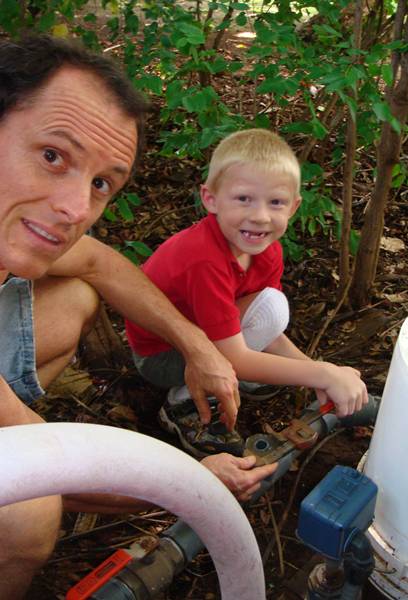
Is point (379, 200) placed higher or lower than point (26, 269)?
lower

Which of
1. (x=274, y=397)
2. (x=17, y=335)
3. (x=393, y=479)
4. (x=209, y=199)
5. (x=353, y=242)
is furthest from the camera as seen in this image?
(x=353, y=242)

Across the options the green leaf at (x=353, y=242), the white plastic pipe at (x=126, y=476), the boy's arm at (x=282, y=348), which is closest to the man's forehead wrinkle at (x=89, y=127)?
the white plastic pipe at (x=126, y=476)

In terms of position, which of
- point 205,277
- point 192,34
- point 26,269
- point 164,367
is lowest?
point 164,367

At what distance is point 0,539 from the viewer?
1444 mm

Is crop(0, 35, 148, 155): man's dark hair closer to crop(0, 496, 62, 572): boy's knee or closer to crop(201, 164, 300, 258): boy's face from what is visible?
crop(201, 164, 300, 258): boy's face

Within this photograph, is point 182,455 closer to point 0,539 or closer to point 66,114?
point 0,539

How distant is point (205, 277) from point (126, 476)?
1.11 meters

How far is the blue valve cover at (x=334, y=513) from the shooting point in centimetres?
128

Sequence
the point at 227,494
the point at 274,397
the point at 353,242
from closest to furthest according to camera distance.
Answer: the point at 227,494 < the point at 274,397 < the point at 353,242

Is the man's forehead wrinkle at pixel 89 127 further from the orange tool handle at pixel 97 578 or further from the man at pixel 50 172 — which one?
the orange tool handle at pixel 97 578

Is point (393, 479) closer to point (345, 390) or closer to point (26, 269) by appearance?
point (345, 390)

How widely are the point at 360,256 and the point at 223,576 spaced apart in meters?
1.88

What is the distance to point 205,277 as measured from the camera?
2043mm

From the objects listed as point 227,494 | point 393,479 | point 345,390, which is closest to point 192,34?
point 345,390
